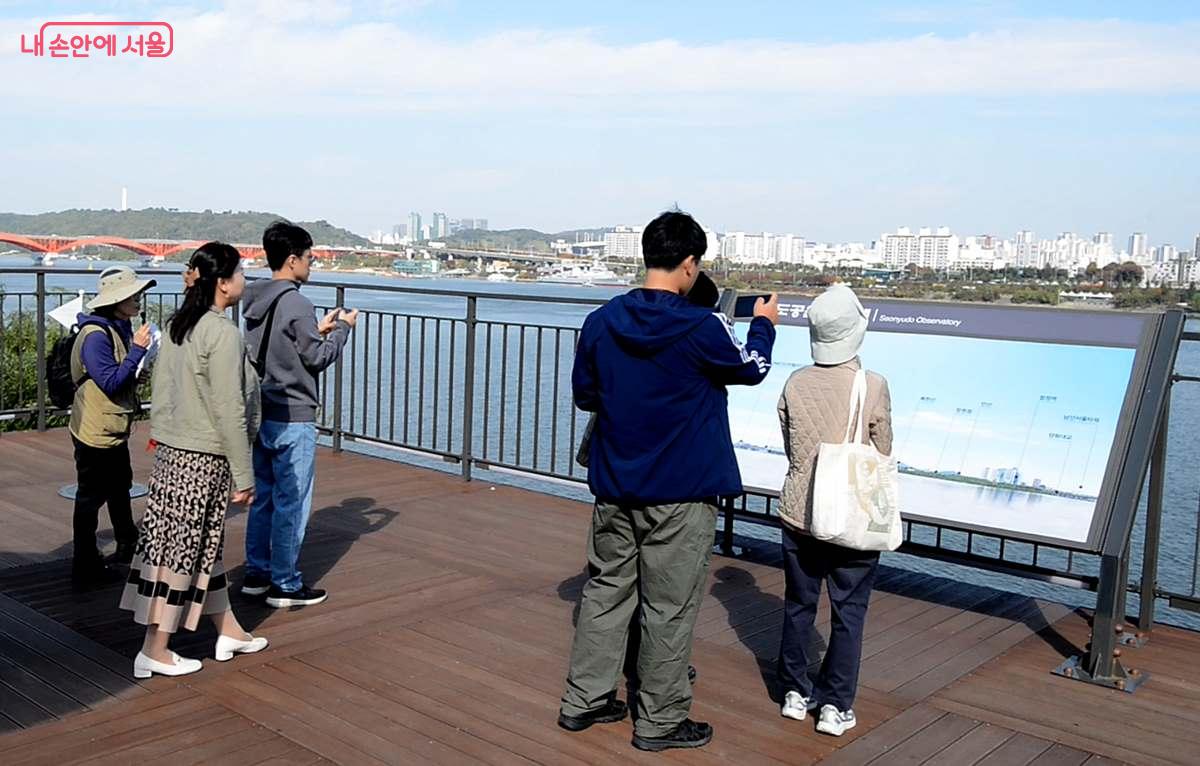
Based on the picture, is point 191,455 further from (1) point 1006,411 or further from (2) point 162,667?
(1) point 1006,411

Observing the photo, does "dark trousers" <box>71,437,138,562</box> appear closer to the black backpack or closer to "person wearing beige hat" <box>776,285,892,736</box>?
the black backpack

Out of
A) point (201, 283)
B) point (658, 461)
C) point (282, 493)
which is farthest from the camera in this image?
point (282, 493)

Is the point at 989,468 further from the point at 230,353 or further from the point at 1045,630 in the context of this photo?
the point at 230,353

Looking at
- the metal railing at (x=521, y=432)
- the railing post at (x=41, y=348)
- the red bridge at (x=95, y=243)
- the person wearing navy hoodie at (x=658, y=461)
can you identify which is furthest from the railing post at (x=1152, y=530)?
the red bridge at (x=95, y=243)

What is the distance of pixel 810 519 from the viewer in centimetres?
371

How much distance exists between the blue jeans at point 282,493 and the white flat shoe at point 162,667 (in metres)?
0.84

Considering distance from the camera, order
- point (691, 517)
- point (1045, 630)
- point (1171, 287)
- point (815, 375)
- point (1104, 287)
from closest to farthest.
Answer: point (691, 517) → point (815, 375) → point (1045, 630) → point (1171, 287) → point (1104, 287)

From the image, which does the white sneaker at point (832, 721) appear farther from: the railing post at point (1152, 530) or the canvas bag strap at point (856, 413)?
the railing post at point (1152, 530)

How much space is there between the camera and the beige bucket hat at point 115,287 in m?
5.01

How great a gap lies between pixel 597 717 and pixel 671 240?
1.59m

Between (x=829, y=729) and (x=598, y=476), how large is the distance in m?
1.15

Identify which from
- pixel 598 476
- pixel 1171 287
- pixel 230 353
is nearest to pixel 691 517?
pixel 598 476

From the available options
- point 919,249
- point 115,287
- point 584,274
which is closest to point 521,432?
point 115,287

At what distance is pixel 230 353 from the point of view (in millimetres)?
3938
